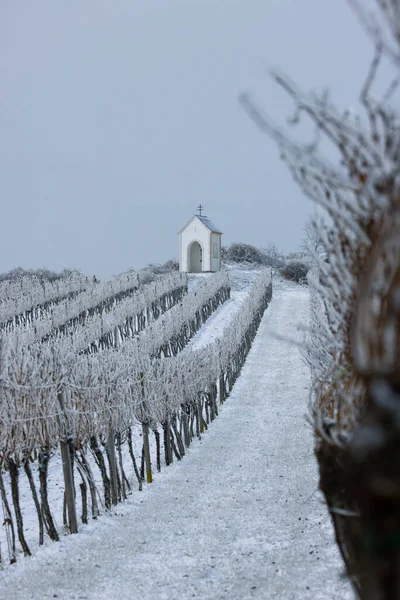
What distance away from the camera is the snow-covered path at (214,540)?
22.5 ft

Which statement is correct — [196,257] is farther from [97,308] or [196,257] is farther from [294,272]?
[97,308]

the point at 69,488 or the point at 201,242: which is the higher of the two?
the point at 201,242

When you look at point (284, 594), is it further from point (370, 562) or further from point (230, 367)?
point (230, 367)

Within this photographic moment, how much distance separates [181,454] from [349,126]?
44.4ft

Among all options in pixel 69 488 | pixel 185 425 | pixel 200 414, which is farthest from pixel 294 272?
pixel 69 488

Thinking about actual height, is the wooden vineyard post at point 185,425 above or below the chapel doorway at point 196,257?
below

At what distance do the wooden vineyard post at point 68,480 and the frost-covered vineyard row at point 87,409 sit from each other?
2 centimetres

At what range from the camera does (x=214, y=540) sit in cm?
873

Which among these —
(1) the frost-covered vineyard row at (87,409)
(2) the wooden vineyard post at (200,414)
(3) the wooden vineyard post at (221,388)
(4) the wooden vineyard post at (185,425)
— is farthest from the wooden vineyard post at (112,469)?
(3) the wooden vineyard post at (221,388)

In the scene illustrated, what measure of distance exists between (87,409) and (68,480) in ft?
5.68

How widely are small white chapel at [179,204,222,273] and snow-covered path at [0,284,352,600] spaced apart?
106ft

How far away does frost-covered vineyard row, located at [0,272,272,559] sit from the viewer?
9.34 m

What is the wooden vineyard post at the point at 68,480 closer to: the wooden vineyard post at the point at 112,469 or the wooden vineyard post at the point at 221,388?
the wooden vineyard post at the point at 112,469

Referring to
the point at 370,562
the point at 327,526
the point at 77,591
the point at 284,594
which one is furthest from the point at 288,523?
the point at 370,562
